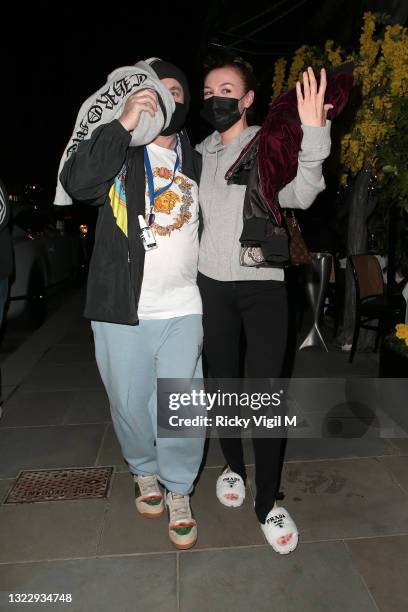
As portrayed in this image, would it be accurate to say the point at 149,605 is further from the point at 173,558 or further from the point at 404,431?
Result: the point at 404,431

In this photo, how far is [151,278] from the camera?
2.15m

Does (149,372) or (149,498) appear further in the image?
(149,498)

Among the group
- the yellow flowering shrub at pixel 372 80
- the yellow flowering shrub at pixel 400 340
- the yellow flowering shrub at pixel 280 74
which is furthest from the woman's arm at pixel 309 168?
the yellow flowering shrub at pixel 280 74

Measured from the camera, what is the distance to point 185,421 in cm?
231

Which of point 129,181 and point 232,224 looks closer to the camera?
point 129,181

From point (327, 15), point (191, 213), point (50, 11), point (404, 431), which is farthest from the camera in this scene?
point (50, 11)

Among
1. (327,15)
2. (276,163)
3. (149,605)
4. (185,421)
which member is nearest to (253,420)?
(185,421)

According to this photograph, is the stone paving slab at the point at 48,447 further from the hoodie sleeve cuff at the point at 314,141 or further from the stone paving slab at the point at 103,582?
the hoodie sleeve cuff at the point at 314,141

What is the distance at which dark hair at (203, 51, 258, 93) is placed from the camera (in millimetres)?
2232

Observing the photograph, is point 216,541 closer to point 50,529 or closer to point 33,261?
point 50,529

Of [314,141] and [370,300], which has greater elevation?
[314,141]

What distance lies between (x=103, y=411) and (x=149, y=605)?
2.11m

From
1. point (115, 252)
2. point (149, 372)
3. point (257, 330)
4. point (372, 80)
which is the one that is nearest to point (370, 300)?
point (372, 80)

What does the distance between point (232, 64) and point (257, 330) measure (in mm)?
1180
